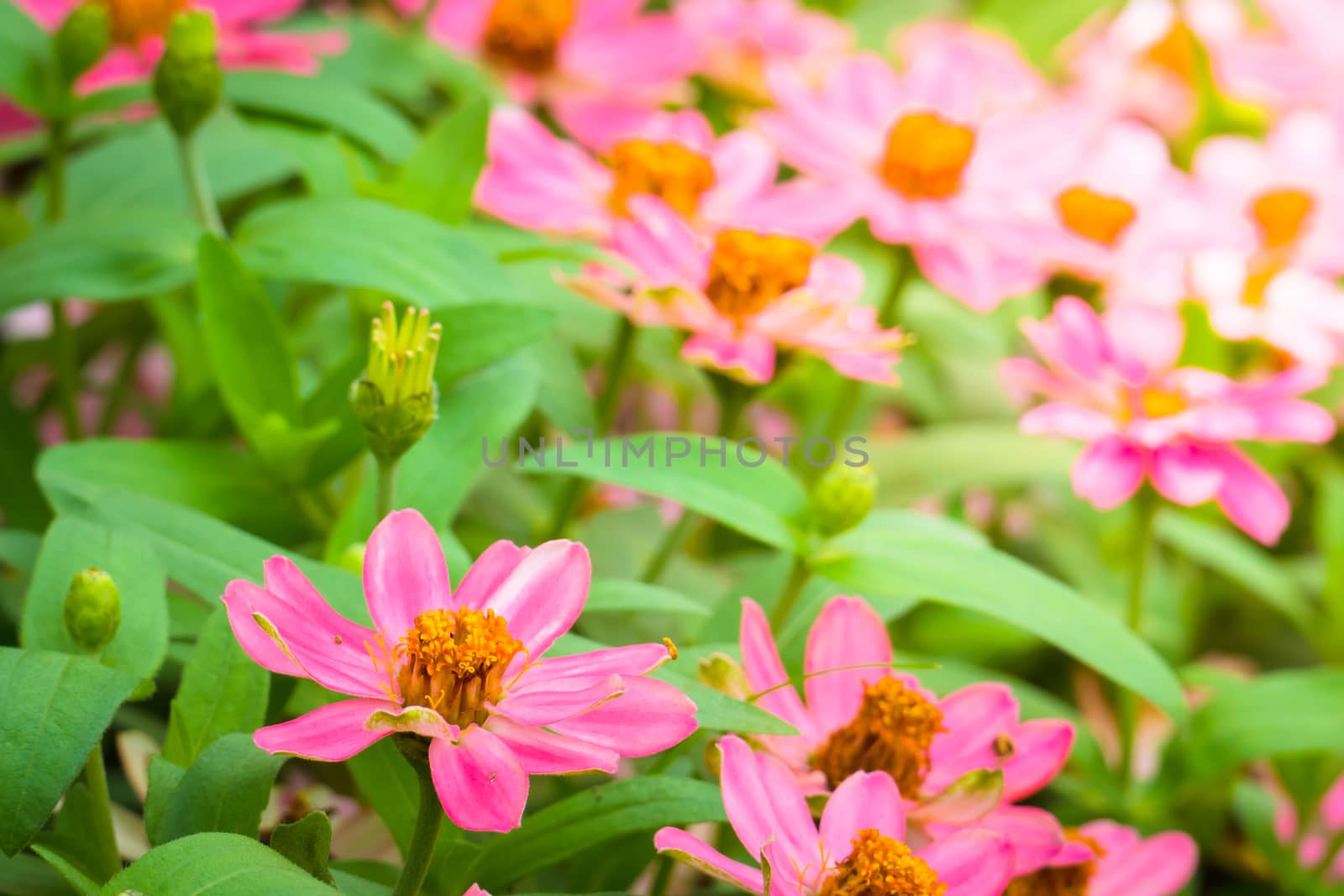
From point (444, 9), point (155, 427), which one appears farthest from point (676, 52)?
point (155, 427)

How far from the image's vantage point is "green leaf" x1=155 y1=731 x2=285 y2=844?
0.37 meters

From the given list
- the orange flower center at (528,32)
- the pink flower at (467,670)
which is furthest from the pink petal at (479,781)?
the orange flower center at (528,32)

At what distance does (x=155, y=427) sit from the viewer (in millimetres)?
750

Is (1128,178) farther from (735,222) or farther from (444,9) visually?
(444,9)

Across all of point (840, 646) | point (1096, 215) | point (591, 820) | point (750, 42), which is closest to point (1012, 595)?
point (840, 646)

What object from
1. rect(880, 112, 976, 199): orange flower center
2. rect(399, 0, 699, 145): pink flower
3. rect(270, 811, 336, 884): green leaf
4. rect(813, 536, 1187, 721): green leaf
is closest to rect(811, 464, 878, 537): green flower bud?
rect(813, 536, 1187, 721): green leaf

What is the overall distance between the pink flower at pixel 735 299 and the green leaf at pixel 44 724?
0.27m

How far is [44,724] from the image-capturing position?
36 cm

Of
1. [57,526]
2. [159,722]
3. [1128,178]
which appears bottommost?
[159,722]

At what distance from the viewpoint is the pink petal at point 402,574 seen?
38cm

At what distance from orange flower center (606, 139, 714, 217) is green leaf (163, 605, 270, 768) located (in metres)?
0.35

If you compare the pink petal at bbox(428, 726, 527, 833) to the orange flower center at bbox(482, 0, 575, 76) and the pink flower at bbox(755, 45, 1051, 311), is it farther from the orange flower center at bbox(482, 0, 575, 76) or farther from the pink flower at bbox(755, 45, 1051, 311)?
the orange flower center at bbox(482, 0, 575, 76)

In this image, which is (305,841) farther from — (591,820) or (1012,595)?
(1012,595)

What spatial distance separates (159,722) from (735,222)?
1.24ft
